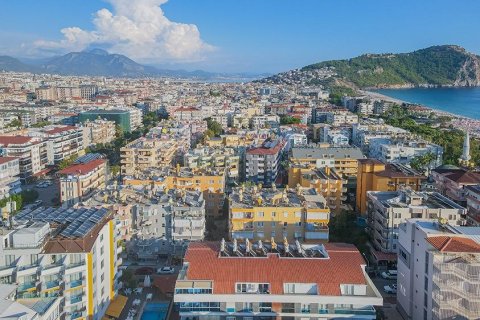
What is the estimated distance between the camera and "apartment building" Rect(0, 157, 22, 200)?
23.8 m

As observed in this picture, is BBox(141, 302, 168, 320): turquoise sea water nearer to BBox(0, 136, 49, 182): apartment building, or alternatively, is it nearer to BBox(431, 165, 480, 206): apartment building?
BBox(431, 165, 480, 206): apartment building

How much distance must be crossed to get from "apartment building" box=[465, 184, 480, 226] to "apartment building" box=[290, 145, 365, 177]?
7.83 m

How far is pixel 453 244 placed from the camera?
35.2 ft

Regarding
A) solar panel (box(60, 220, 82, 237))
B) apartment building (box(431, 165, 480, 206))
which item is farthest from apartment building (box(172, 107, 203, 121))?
solar panel (box(60, 220, 82, 237))

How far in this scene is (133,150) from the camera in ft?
91.4

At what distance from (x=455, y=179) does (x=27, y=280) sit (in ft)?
53.8

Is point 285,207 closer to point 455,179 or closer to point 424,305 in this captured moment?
point 424,305

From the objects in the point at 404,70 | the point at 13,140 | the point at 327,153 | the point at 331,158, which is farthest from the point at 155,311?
the point at 404,70

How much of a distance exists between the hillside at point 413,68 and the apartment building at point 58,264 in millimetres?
99656

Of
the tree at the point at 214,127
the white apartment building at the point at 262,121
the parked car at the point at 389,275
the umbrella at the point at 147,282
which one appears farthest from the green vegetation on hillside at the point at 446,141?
the umbrella at the point at 147,282

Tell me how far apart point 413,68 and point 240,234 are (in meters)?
122

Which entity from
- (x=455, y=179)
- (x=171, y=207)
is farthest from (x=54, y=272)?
(x=455, y=179)

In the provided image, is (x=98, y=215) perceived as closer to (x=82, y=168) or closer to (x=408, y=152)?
(x=82, y=168)

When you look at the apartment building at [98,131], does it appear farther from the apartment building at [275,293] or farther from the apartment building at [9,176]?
the apartment building at [275,293]
